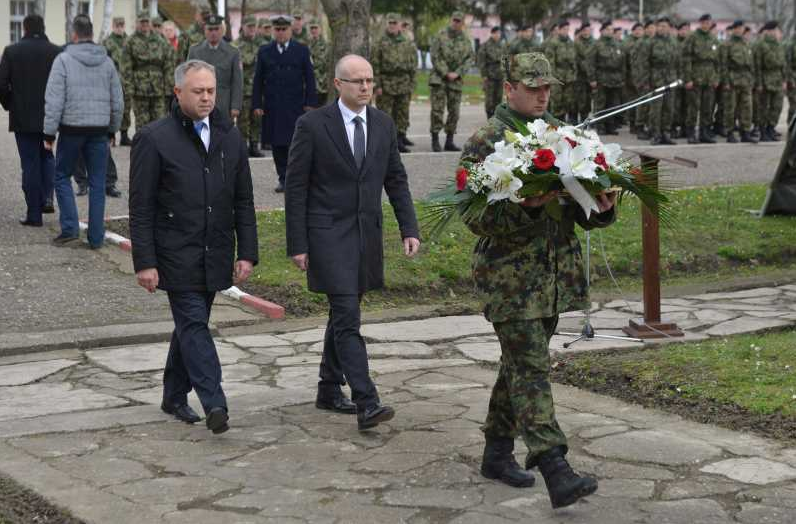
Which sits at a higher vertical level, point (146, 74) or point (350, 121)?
point (146, 74)

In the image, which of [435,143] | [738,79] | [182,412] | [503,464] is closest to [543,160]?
[503,464]

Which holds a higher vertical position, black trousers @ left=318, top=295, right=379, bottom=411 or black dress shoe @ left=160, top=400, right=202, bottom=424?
black trousers @ left=318, top=295, right=379, bottom=411

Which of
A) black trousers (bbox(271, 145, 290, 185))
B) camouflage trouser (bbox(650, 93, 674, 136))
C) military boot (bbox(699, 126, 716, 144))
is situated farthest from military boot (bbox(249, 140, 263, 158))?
military boot (bbox(699, 126, 716, 144))

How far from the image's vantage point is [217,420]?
680 cm

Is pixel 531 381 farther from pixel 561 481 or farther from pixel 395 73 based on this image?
pixel 395 73

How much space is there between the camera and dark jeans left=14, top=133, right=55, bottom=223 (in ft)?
43.0

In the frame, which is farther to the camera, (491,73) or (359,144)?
(491,73)

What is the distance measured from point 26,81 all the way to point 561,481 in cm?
912

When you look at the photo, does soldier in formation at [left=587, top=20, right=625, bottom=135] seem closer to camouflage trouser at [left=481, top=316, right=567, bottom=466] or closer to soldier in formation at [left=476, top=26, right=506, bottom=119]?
soldier in formation at [left=476, top=26, right=506, bottom=119]

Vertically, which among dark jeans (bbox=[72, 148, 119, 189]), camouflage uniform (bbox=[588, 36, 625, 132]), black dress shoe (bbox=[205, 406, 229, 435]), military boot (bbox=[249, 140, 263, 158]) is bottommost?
black dress shoe (bbox=[205, 406, 229, 435])

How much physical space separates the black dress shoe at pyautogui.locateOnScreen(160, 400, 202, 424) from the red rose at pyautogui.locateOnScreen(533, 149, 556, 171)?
2659 mm

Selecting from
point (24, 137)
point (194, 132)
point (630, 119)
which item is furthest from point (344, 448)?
point (630, 119)

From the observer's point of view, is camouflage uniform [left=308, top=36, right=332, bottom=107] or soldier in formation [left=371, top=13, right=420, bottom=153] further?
camouflage uniform [left=308, top=36, right=332, bottom=107]

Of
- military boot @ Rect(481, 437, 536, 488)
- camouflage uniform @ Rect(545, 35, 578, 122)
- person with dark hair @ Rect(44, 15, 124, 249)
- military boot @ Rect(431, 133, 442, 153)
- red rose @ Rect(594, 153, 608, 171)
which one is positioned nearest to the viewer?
red rose @ Rect(594, 153, 608, 171)
